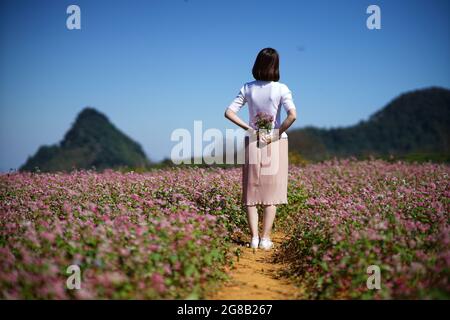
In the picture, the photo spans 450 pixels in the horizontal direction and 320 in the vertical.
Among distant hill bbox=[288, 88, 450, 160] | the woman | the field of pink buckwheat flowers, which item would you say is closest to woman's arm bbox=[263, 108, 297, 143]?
the woman

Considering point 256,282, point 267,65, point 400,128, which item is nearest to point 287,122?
point 267,65

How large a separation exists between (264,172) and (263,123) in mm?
696

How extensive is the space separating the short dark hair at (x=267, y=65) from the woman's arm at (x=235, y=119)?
60 cm

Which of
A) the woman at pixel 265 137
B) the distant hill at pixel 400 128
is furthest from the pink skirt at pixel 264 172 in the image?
the distant hill at pixel 400 128

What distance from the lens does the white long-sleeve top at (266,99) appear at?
6328 mm

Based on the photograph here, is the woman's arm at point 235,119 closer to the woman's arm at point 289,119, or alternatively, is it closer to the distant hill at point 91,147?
the woman's arm at point 289,119

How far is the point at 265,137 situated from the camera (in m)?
6.35

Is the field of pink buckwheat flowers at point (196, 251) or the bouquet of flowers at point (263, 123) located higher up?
the bouquet of flowers at point (263, 123)

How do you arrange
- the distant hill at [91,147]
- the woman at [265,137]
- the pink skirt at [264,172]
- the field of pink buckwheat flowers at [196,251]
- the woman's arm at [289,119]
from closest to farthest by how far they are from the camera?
1. the field of pink buckwheat flowers at [196,251]
2. the woman's arm at [289,119]
3. the woman at [265,137]
4. the pink skirt at [264,172]
5. the distant hill at [91,147]

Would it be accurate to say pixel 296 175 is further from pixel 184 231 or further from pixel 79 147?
pixel 79 147

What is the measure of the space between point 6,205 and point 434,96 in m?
67.9

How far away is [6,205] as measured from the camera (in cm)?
719

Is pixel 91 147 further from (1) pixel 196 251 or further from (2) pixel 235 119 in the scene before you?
(1) pixel 196 251
